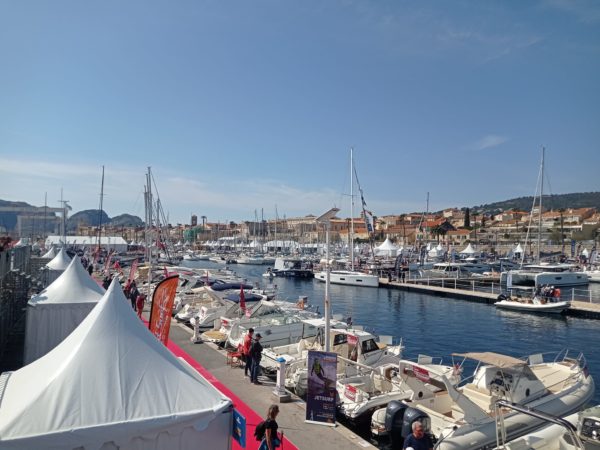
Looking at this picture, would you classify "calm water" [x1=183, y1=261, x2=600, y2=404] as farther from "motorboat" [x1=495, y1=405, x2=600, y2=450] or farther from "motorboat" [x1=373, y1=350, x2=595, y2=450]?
"motorboat" [x1=495, y1=405, x2=600, y2=450]

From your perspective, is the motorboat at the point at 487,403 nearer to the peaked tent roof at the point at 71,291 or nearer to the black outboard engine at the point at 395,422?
the black outboard engine at the point at 395,422

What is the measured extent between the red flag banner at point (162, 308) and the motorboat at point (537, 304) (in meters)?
32.4

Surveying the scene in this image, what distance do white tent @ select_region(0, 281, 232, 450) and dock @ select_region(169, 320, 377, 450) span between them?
299cm

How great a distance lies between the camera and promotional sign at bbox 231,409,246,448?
6.11 meters

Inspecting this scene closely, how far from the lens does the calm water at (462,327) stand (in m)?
24.7

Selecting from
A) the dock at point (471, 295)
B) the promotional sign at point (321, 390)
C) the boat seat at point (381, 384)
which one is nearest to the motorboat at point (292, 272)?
the dock at point (471, 295)

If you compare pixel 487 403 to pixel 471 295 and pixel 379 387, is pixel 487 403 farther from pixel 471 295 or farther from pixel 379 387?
pixel 471 295

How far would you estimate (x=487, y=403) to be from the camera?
11375 millimetres

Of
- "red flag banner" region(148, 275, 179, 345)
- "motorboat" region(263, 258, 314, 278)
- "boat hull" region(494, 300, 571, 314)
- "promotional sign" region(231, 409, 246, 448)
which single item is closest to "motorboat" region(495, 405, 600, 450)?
"promotional sign" region(231, 409, 246, 448)

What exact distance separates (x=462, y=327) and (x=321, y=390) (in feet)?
76.6

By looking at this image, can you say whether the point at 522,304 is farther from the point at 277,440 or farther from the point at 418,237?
the point at 418,237

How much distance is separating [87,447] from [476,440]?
849cm

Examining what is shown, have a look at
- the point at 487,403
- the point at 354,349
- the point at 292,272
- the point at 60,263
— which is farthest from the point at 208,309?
the point at 292,272

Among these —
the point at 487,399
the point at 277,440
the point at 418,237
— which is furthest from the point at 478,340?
the point at 418,237
